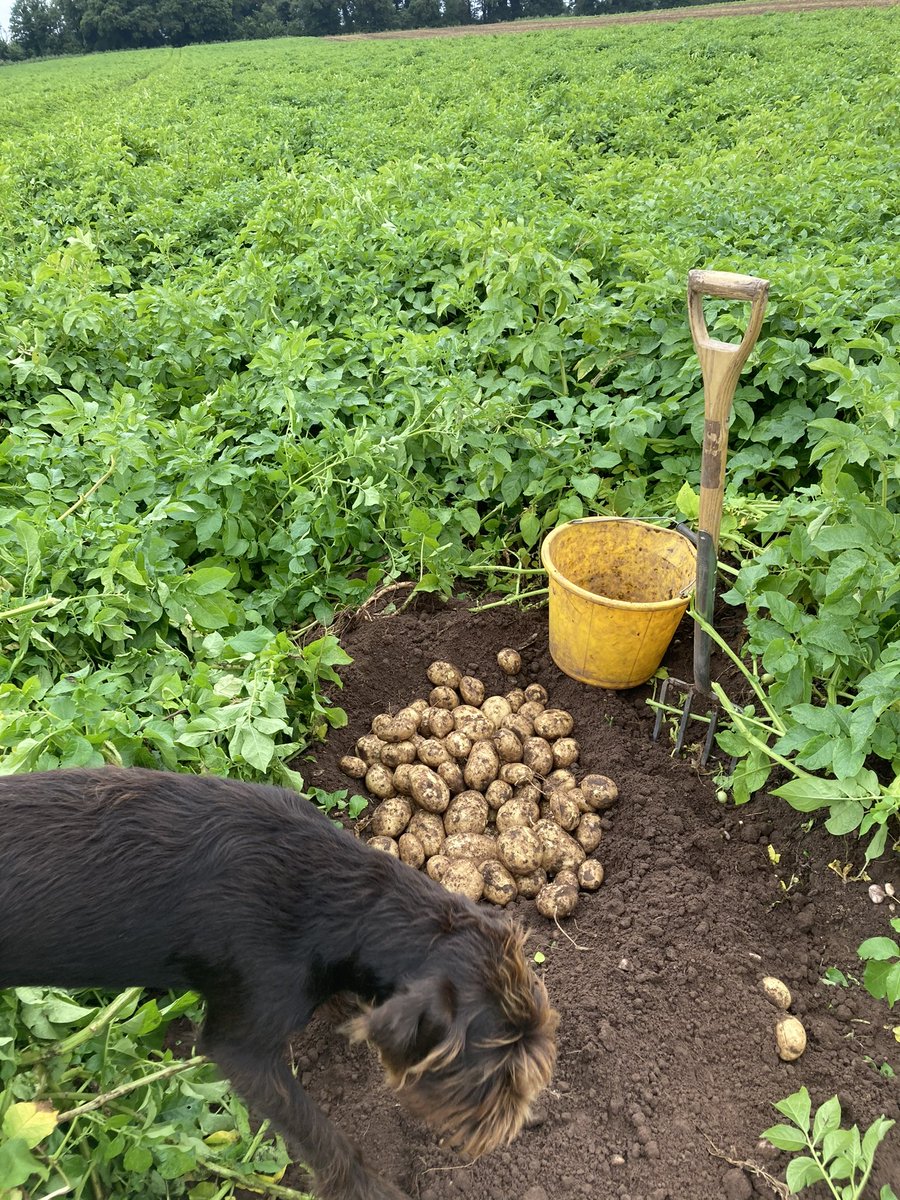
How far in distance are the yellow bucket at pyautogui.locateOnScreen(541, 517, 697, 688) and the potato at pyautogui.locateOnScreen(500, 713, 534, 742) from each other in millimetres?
310

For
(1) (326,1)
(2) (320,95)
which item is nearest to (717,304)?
(2) (320,95)

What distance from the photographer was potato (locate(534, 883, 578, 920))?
2746 mm

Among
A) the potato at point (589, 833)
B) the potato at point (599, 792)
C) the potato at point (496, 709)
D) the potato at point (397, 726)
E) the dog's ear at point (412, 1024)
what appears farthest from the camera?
the potato at point (496, 709)

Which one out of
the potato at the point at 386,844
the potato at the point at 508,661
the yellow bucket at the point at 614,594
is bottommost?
the potato at the point at 386,844

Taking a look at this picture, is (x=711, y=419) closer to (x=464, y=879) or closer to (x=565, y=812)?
(x=565, y=812)

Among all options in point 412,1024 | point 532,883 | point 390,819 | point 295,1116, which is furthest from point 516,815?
point 412,1024

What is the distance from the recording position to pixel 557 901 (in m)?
2.75

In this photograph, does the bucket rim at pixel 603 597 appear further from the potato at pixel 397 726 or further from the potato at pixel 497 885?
the potato at pixel 497 885

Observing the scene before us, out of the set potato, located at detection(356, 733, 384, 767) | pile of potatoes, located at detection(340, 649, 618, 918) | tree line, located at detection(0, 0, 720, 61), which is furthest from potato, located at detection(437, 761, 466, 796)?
tree line, located at detection(0, 0, 720, 61)

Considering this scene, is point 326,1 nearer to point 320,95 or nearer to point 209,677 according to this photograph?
point 320,95

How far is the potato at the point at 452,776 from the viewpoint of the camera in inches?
127

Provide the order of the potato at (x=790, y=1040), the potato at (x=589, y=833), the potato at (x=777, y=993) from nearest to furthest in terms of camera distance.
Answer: the potato at (x=790, y=1040), the potato at (x=777, y=993), the potato at (x=589, y=833)

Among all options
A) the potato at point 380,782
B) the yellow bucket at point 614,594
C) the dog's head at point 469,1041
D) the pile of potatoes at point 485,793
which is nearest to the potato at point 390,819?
the pile of potatoes at point 485,793

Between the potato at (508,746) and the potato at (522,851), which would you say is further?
the potato at (508,746)
